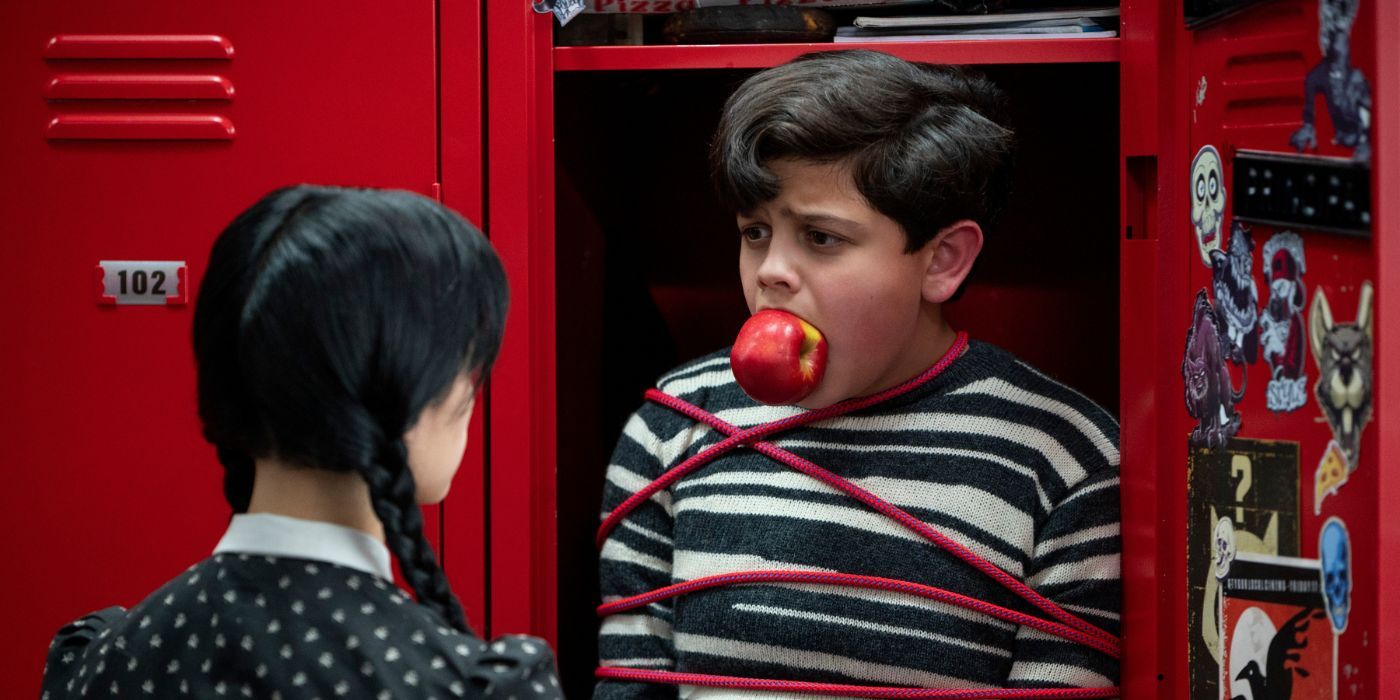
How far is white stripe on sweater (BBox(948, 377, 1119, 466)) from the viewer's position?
1.35m

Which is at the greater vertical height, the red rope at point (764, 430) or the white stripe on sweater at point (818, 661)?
the red rope at point (764, 430)

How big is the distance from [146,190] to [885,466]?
785 mm

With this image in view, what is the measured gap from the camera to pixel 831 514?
1326 millimetres

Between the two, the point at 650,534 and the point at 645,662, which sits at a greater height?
the point at 650,534

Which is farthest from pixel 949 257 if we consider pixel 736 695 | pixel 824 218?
pixel 736 695

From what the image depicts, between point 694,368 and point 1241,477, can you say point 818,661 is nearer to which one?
point 694,368

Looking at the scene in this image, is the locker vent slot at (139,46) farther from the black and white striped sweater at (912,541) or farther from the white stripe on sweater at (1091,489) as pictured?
the white stripe on sweater at (1091,489)

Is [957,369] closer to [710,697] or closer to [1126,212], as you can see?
[1126,212]

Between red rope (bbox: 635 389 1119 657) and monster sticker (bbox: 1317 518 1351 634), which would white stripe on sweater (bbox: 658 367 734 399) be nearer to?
red rope (bbox: 635 389 1119 657)

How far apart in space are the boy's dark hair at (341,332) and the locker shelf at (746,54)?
579 mm

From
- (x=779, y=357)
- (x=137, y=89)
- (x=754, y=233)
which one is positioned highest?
(x=137, y=89)

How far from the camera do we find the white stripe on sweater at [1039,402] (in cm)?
135

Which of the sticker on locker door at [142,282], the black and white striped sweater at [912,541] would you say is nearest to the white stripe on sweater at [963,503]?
the black and white striped sweater at [912,541]

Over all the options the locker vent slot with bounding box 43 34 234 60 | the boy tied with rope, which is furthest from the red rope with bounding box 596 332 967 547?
the locker vent slot with bounding box 43 34 234 60
